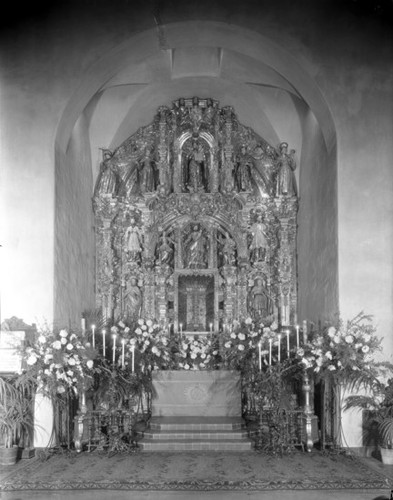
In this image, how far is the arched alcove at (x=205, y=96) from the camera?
10.1 meters

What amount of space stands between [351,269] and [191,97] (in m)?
5.81

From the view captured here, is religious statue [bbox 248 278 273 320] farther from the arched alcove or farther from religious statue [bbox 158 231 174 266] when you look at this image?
religious statue [bbox 158 231 174 266]

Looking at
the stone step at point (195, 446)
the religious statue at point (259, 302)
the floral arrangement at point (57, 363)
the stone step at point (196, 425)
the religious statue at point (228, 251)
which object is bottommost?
the stone step at point (195, 446)

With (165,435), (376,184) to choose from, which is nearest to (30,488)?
(165,435)

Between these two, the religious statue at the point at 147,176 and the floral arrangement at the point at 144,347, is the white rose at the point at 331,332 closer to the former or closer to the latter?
the floral arrangement at the point at 144,347

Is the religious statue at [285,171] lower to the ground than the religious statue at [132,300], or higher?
higher

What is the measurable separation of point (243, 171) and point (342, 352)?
5.58m

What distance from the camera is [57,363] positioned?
8.55 meters

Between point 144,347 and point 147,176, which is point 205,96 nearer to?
point 147,176

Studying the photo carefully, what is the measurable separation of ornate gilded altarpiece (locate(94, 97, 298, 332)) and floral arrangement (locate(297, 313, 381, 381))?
3829mm

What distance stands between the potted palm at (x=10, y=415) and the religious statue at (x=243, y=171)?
6548mm

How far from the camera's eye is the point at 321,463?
8.22 meters

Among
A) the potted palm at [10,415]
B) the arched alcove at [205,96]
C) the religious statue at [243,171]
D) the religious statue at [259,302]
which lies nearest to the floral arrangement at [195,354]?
the religious statue at [259,302]

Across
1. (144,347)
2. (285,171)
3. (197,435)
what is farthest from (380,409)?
(285,171)
